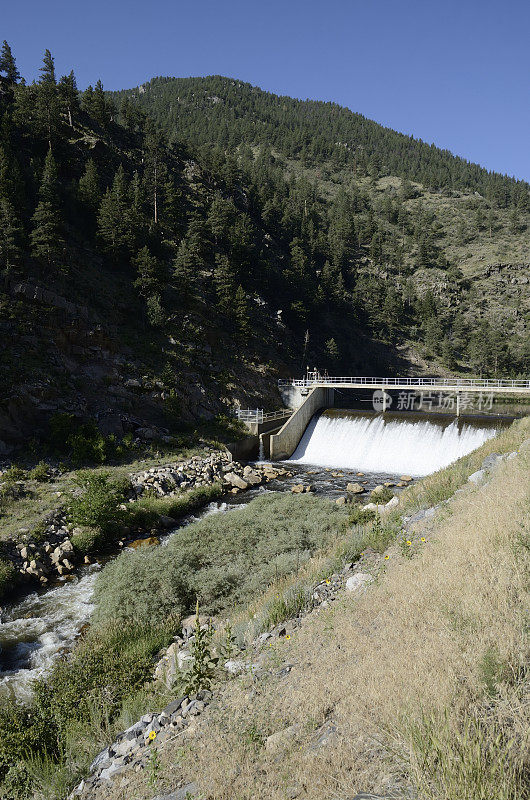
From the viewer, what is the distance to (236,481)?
26016mm

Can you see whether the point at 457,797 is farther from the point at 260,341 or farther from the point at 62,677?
the point at 260,341

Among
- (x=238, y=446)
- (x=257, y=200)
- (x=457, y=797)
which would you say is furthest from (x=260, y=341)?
(x=457, y=797)

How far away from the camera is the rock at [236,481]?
25766 millimetres

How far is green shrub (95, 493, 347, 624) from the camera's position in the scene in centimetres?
1111

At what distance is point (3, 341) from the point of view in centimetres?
2698

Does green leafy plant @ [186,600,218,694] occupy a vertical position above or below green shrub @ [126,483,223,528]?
above

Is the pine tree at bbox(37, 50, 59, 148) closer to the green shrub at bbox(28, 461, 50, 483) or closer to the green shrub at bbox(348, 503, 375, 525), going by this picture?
the green shrub at bbox(28, 461, 50, 483)

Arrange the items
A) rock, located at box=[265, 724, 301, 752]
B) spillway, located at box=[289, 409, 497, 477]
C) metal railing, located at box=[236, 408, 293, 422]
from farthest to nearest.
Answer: metal railing, located at box=[236, 408, 293, 422]
spillway, located at box=[289, 409, 497, 477]
rock, located at box=[265, 724, 301, 752]

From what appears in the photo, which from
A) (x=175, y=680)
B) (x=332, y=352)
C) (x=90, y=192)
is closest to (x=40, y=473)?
(x=175, y=680)

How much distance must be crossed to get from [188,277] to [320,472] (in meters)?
24.7

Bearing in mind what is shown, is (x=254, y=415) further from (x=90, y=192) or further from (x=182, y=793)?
(x=182, y=793)

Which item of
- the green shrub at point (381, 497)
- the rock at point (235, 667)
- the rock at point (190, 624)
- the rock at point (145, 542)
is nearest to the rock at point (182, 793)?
the rock at point (235, 667)

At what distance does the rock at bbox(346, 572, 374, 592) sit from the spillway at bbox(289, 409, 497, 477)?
857 inches

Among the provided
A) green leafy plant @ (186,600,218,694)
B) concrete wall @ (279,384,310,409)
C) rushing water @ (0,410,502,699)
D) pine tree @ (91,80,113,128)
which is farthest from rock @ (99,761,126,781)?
pine tree @ (91,80,113,128)
